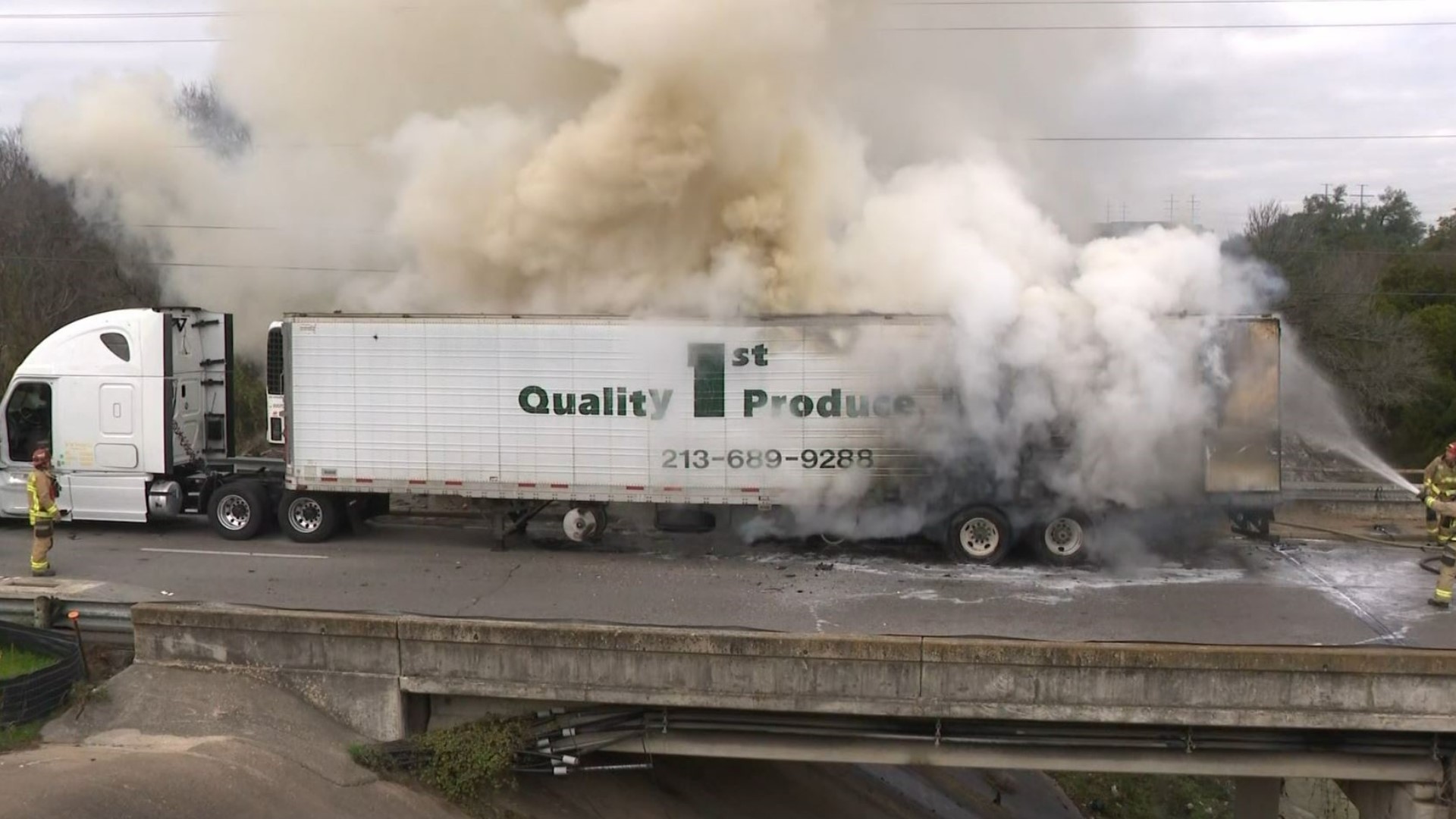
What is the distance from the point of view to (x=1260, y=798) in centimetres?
1225

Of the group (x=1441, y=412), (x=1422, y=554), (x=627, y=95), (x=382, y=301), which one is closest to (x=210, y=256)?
(x=382, y=301)

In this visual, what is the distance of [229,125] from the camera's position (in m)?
22.7

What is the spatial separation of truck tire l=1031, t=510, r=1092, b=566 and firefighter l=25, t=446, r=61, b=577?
36.8 feet

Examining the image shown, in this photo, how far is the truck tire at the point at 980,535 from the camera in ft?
38.8

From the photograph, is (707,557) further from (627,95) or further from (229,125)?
(229,125)

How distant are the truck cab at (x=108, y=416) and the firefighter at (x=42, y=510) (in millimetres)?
2001

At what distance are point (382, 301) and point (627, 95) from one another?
5446mm

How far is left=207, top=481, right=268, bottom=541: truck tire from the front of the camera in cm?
1337

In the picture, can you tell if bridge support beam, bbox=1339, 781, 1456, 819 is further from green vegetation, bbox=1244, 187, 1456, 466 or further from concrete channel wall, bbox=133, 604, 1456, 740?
green vegetation, bbox=1244, 187, 1456, 466

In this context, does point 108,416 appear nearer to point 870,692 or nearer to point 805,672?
point 805,672

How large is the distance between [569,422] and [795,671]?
193 inches

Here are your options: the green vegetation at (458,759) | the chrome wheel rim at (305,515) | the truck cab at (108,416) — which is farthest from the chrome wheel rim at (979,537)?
the truck cab at (108,416)

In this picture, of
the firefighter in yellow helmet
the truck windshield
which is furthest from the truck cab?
the firefighter in yellow helmet

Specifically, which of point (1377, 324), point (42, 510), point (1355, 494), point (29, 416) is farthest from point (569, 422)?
point (1377, 324)
